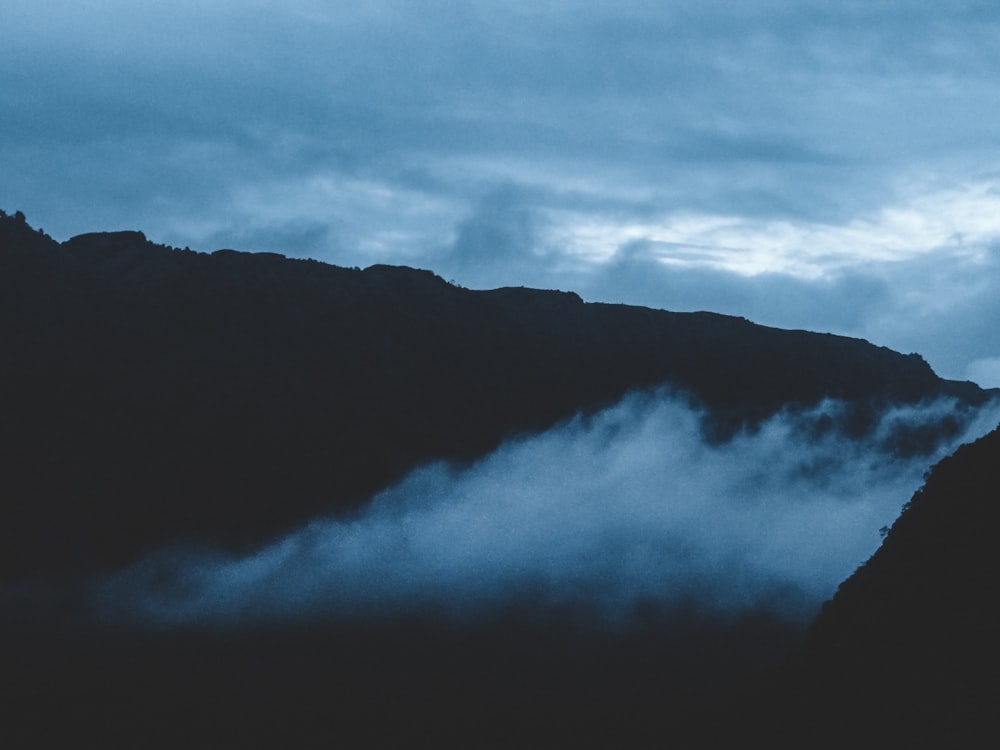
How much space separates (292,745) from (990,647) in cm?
17421

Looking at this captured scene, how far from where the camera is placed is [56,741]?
18538cm

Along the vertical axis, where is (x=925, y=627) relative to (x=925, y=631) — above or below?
above

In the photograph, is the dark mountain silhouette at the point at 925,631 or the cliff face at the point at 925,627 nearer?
the dark mountain silhouette at the point at 925,631

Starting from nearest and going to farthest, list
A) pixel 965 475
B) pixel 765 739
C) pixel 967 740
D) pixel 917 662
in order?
pixel 967 740
pixel 917 662
pixel 965 475
pixel 765 739

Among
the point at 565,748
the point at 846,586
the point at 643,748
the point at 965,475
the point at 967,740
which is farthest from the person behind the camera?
the point at 565,748

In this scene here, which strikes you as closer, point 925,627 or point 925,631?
point 925,631

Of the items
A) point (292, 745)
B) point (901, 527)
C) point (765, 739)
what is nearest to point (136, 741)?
point (292, 745)

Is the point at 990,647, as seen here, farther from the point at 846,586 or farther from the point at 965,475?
the point at 846,586

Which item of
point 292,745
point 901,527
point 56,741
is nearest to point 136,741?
point 56,741

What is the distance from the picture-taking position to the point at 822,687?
178ft

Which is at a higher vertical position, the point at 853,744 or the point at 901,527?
the point at 901,527

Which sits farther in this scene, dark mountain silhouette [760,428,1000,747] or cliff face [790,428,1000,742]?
cliff face [790,428,1000,742]

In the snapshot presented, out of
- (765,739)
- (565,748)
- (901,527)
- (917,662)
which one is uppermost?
(901,527)

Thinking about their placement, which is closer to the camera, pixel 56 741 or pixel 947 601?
pixel 947 601
